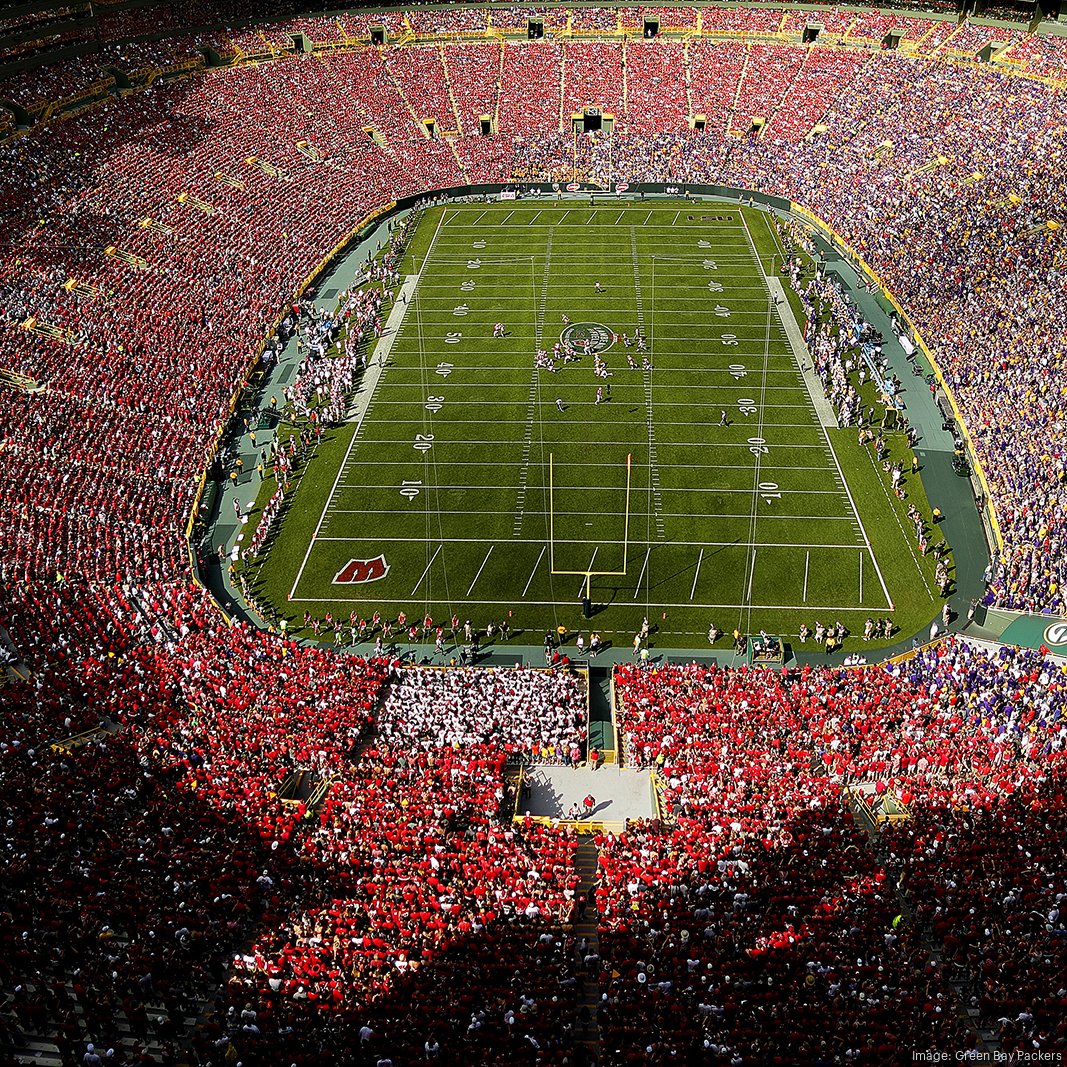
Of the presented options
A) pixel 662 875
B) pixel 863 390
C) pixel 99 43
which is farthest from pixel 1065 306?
pixel 99 43

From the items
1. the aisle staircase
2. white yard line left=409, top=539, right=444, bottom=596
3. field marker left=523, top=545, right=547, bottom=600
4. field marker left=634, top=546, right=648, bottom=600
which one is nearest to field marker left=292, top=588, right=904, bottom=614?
field marker left=523, top=545, right=547, bottom=600

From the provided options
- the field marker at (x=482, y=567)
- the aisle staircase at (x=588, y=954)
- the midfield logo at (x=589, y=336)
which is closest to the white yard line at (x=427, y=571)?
the field marker at (x=482, y=567)

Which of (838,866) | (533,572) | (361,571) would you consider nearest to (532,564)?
(533,572)

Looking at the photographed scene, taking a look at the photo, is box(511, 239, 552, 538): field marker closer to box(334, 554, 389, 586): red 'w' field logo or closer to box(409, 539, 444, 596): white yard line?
box(409, 539, 444, 596): white yard line

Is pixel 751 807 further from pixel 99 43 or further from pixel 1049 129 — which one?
pixel 99 43

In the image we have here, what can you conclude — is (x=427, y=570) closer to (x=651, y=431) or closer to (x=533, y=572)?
(x=533, y=572)

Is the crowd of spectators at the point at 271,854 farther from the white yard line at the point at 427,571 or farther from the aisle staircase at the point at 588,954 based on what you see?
the white yard line at the point at 427,571
